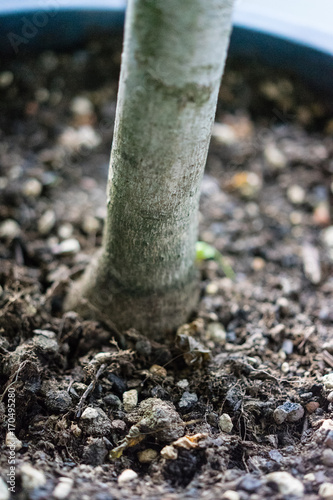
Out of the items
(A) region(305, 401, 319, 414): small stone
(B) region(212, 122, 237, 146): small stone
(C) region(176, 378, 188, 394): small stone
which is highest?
(B) region(212, 122, 237, 146): small stone

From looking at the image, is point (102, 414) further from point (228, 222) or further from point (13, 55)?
point (13, 55)

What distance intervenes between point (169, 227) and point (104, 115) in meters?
1.06

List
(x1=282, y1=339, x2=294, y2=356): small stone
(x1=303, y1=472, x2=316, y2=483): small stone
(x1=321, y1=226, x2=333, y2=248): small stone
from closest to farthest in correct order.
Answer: (x1=303, y1=472, x2=316, y2=483): small stone
(x1=282, y1=339, x2=294, y2=356): small stone
(x1=321, y1=226, x2=333, y2=248): small stone

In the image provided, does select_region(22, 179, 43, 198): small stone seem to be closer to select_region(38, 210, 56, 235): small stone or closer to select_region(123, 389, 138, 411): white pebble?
select_region(38, 210, 56, 235): small stone

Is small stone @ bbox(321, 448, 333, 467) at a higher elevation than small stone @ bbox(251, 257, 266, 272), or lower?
lower

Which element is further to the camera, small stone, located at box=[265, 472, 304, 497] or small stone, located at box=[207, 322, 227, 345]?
small stone, located at box=[207, 322, 227, 345]

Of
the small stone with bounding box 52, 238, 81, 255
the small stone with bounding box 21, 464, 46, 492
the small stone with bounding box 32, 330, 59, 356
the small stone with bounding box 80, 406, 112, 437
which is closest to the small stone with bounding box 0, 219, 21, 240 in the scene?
the small stone with bounding box 52, 238, 81, 255

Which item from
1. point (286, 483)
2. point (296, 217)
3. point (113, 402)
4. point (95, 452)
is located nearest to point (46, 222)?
point (113, 402)

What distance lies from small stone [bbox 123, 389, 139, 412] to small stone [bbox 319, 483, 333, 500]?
43 cm

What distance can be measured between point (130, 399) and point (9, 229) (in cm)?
75

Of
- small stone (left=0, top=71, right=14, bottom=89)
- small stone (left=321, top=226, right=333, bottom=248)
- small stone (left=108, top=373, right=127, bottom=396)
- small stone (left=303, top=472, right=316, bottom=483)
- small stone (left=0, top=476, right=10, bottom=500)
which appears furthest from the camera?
small stone (left=0, top=71, right=14, bottom=89)

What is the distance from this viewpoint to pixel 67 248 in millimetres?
1390

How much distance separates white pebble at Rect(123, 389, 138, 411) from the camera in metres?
0.97

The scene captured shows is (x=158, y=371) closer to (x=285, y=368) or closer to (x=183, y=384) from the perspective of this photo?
(x=183, y=384)
